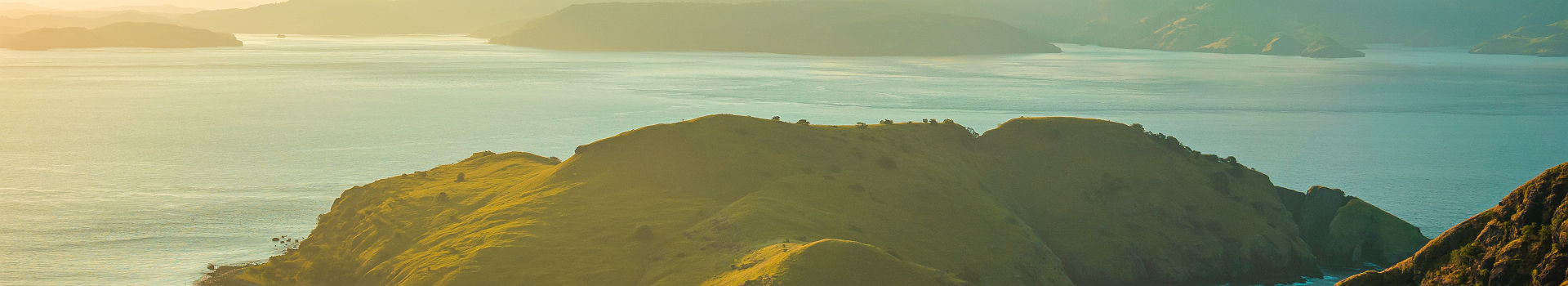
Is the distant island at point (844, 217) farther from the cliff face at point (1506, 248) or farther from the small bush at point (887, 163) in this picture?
the cliff face at point (1506, 248)

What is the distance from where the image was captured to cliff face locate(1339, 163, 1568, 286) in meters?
35.0

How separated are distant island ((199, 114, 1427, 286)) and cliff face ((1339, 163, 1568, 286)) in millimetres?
19234

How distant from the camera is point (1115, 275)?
7269cm

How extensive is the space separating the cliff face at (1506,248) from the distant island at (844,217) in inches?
757

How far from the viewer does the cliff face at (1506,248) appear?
35.0m

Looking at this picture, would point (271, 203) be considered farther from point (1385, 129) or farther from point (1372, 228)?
point (1385, 129)

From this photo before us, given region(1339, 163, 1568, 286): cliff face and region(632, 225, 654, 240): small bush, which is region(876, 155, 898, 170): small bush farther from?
region(1339, 163, 1568, 286): cliff face

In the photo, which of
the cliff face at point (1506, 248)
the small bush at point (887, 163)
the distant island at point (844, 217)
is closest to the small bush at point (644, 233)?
the distant island at point (844, 217)

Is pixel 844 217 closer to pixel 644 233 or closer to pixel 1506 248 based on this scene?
pixel 644 233

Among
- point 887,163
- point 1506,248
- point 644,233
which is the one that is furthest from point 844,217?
point 1506,248

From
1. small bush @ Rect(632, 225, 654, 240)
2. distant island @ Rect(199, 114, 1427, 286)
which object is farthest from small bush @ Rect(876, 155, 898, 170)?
small bush @ Rect(632, 225, 654, 240)

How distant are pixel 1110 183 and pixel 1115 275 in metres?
12.6

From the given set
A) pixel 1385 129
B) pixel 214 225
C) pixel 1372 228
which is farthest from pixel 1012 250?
pixel 1385 129

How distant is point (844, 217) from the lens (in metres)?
65.6
